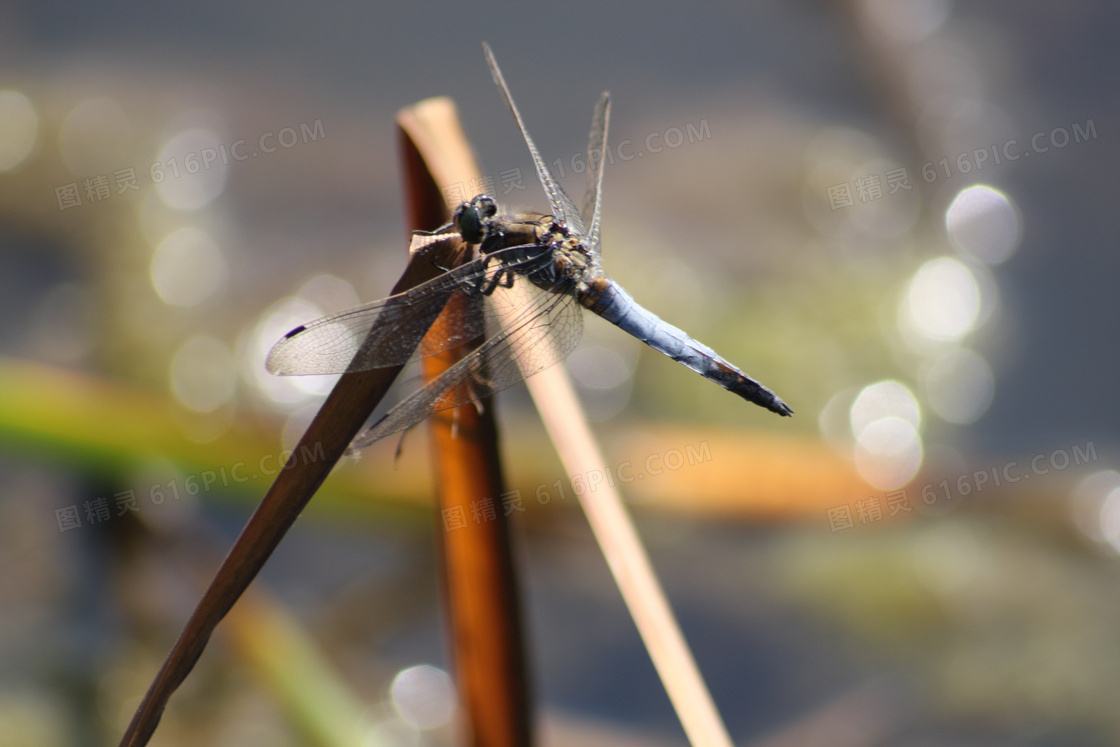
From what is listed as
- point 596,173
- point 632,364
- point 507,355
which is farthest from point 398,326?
point 632,364

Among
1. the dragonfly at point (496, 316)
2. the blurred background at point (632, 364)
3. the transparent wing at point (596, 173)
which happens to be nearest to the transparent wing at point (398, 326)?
the dragonfly at point (496, 316)

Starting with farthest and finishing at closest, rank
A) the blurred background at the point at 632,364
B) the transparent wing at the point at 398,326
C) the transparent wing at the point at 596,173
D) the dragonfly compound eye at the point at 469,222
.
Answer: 1. the blurred background at the point at 632,364
2. the transparent wing at the point at 596,173
3. the dragonfly compound eye at the point at 469,222
4. the transparent wing at the point at 398,326

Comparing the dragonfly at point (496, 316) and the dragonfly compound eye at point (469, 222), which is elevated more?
the dragonfly compound eye at point (469, 222)

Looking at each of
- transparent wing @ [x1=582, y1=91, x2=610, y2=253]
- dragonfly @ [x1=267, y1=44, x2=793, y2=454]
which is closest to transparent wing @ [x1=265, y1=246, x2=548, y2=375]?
dragonfly @ [x1=267, y1=44, x2=793, y2=454]

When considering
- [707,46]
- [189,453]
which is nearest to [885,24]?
[707,46]

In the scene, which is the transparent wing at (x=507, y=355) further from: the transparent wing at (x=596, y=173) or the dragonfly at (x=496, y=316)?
the transparent wing at (x=596, y=173)

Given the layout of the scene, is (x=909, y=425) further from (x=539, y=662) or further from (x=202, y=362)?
(x=202, y=362)

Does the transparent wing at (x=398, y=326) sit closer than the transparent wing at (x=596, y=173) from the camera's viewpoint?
Yes
